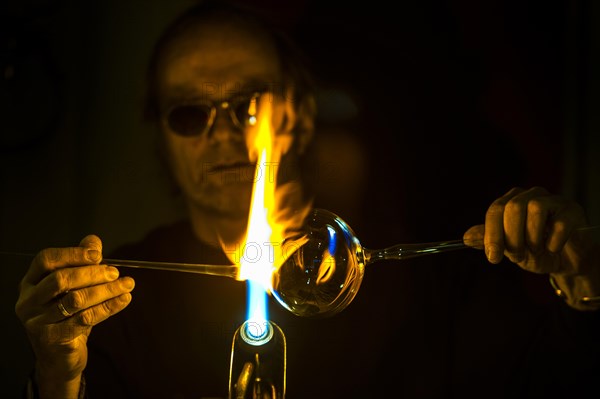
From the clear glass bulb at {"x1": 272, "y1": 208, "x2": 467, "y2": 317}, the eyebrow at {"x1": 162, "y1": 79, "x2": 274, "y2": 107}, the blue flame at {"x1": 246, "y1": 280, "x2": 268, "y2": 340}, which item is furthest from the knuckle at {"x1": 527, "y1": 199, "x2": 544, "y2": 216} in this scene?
the eyebrow at {"x1": 162, "y1": 79, "x2": 274, "y2": 107}

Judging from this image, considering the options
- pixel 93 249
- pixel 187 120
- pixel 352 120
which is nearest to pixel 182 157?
pixel 187 120

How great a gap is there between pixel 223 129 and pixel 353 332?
0.79 metres

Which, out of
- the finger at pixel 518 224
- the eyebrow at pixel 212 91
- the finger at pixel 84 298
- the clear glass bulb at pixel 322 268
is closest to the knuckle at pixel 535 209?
the finger at pixel 518 224

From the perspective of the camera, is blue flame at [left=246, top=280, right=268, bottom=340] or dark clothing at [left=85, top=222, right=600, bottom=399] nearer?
blue flame at [left=246, top=280, right=268, bottom=340]

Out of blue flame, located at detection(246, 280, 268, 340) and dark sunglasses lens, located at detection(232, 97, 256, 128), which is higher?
dark sunglasses lens, located at detection(232, 97, 256, 128)

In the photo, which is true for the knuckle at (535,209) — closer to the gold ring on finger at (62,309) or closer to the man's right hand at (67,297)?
the man's right hand at (67,297)

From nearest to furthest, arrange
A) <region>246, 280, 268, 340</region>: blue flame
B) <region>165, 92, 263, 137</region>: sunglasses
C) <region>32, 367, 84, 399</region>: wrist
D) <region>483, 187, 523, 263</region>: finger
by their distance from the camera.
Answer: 1. <region>246, 280, 268, 340</region>: blue flame
2. <region>483, 187, 523, 263</region>: finger
3. <region>32, 367, 84, 399</region>: wrist
4. <region>165, 92, 263, 137</region>: sunglasses

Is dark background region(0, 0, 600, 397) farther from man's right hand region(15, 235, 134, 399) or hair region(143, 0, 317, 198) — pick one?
man's right hand region(15, 235, 134, 399)

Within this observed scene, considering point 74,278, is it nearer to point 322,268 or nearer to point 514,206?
point 322,268

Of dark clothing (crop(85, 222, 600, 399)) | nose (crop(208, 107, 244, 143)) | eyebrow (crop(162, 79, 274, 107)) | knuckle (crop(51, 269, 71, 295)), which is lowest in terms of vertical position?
dark clothing (crop(85, 222, 600, 399))

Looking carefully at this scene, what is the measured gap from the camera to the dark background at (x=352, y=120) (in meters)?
1.75

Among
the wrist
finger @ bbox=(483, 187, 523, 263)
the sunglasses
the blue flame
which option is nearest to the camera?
the blue flame

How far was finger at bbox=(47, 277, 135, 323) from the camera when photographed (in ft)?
3.21

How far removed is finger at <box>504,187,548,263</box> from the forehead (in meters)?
1.00
